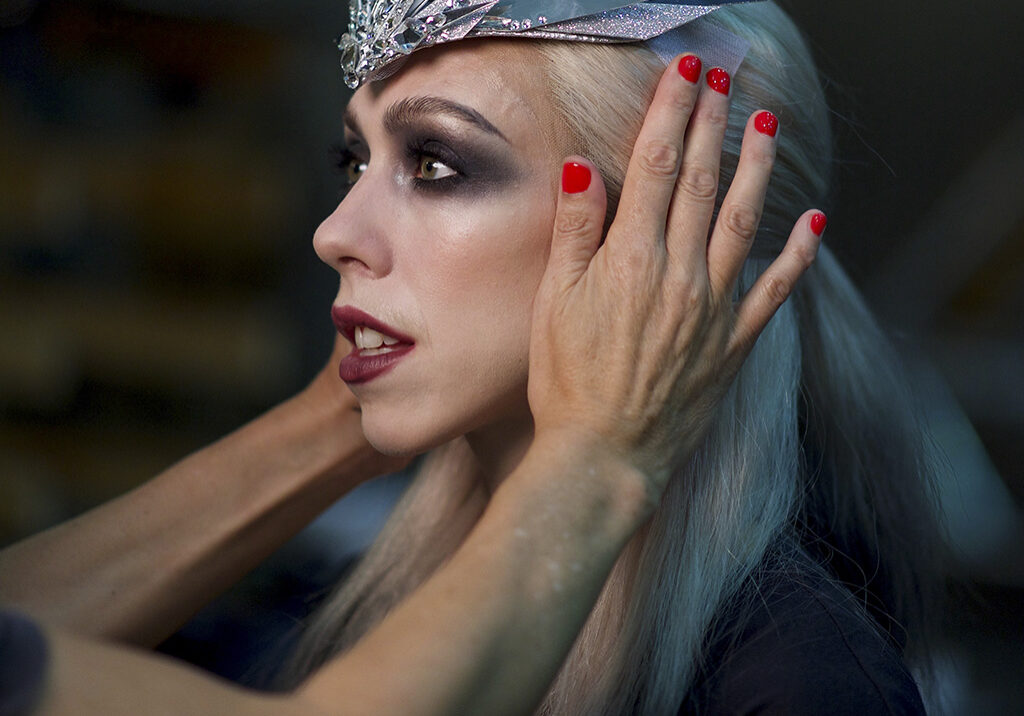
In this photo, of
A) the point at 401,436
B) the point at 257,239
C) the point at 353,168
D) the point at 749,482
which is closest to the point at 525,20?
the point at 353,168

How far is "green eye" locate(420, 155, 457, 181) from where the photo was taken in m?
0.99

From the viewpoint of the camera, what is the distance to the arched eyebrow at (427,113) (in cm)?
97

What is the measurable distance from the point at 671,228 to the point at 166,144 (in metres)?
1.66

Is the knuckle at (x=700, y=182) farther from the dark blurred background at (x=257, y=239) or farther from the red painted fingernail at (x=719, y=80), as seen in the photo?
the dark blurred background at (x=257, y=239)

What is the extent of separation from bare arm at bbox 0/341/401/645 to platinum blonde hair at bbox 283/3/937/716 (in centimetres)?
20

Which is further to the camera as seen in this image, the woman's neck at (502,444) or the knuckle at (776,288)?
the woman's neck at (502,444)

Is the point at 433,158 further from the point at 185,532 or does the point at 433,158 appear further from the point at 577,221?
the point at 185,532

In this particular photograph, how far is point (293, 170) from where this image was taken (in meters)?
2.28

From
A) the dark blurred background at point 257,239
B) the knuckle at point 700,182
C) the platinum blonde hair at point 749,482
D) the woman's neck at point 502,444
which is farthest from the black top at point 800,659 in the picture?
the dark blurred background at point 257,239

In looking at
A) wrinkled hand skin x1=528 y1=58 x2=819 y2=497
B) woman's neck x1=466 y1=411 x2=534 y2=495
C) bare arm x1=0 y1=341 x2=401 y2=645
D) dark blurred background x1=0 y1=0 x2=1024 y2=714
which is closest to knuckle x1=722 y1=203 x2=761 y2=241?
wrinkled hand skin x1=528 y1=58 x2=819 y2=497

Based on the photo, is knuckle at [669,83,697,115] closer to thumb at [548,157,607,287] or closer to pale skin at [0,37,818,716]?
pale skin at [0,37,818,716]

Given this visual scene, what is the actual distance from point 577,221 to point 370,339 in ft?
0.92

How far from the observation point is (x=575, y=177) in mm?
927

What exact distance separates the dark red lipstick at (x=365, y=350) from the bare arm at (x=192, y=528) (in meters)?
0.29
